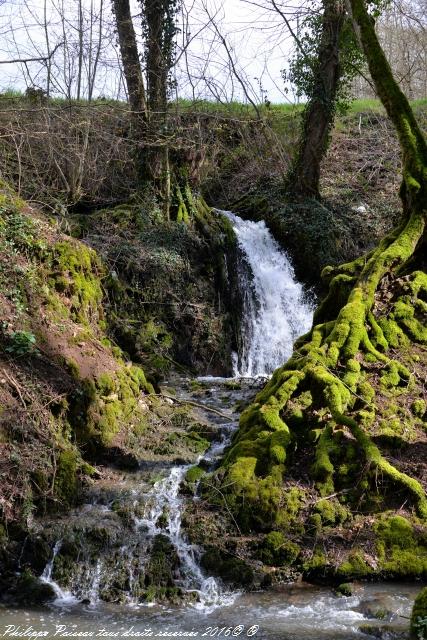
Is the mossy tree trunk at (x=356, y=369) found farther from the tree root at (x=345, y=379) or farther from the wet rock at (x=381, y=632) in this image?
the wet rock at (x=381, y=632)

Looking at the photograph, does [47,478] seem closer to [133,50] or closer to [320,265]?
[320,265]

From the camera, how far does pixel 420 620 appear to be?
4.36 meters

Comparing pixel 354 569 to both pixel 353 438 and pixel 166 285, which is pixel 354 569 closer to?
pixel 353 438

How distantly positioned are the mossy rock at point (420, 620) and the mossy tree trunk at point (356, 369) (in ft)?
6.13

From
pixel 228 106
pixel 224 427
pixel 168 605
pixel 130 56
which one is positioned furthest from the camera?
pixel 228 106

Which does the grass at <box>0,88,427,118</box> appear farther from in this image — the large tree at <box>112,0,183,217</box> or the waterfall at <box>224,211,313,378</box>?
the waterfall at <box>224,211,313,378</box>

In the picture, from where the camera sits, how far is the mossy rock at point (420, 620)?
435 centimetres

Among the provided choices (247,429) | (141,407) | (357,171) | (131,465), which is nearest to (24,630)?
(131,465)

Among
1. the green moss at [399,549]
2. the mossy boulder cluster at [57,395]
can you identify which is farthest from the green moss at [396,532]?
the mossy boulder cluster at [57,395]

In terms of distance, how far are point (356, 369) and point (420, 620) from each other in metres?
3.38

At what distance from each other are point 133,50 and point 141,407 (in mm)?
8626

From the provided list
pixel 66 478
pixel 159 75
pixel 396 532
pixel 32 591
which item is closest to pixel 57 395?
pixel 66 478

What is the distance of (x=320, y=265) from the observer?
14.6m

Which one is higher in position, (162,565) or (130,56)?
(130,56)
